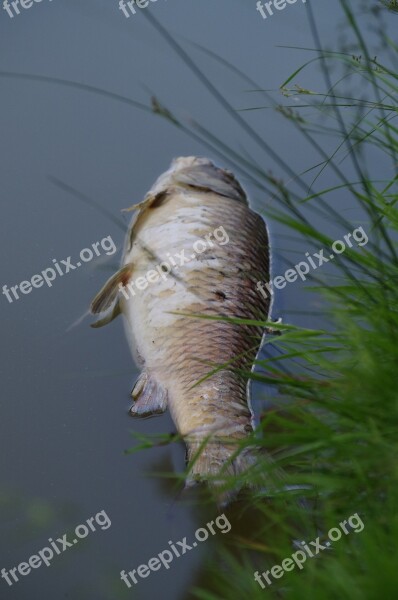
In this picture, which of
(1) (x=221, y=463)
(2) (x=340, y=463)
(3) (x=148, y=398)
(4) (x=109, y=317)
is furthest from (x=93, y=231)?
(2) (x=340, y=463)

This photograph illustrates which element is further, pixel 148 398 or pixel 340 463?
pixel 148 398

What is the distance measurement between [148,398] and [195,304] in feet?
1.23

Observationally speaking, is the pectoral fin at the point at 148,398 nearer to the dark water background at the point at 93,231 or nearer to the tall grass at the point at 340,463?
the dark water background at the point at 93,231

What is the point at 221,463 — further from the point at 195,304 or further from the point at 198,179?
the point at 198,179

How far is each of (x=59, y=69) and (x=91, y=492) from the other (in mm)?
2758

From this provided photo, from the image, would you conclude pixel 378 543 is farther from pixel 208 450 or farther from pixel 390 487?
pixel 208 450

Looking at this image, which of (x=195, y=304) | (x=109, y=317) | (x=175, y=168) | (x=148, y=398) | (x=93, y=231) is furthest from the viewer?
(x=175, y=168)

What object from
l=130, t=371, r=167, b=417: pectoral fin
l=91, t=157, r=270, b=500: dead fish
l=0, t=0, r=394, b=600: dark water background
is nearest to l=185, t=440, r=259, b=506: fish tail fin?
l=91, t=157, r=270, b=500: dead fish

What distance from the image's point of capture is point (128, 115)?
4484 mm

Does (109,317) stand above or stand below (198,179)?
below

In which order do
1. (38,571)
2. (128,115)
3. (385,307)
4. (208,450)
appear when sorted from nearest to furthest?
(385,307) < (38,571) < (208,450) < (128,115)

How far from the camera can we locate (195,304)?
315 cm

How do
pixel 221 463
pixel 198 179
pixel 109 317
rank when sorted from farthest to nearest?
pixel 198 179 < pixel 109 317 < pixel 221 463

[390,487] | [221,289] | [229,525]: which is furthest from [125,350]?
[390,487]
